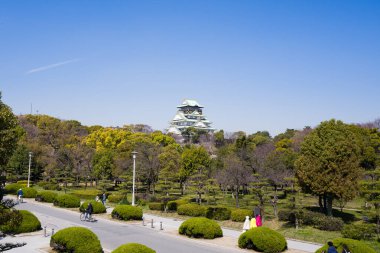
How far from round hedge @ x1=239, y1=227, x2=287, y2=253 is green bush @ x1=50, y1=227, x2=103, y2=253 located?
6.07 metres

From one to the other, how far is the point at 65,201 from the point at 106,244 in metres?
13.3

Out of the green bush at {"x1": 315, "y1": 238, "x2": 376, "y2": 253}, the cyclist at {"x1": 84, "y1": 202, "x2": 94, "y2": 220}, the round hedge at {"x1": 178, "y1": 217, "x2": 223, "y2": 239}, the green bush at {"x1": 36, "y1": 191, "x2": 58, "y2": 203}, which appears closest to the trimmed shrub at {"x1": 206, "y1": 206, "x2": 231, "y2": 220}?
the round hedge at {"x1": 178, "y1": 217, "x2": 223, "y2": 239}

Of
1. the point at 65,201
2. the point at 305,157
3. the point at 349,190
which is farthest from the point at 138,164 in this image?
the point at 349,190

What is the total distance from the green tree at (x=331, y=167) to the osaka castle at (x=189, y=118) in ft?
270

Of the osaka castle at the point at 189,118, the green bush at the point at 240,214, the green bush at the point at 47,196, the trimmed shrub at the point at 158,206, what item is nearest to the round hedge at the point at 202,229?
the green bush at the point at 240,214

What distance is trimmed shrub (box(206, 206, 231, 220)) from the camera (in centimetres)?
2247

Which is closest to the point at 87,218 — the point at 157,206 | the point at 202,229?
the point at 157,206

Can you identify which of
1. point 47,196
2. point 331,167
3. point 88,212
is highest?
point 331,167

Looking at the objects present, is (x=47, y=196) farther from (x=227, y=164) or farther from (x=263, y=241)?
(x=263, y=241)

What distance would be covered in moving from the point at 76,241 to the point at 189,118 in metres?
99.3

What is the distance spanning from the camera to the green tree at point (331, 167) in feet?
65.3

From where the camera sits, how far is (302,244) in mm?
16297

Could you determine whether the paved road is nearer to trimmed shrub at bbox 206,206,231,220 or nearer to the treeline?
trimmed shrub at bbox 206,206,231,220

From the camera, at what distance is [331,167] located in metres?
20.2
